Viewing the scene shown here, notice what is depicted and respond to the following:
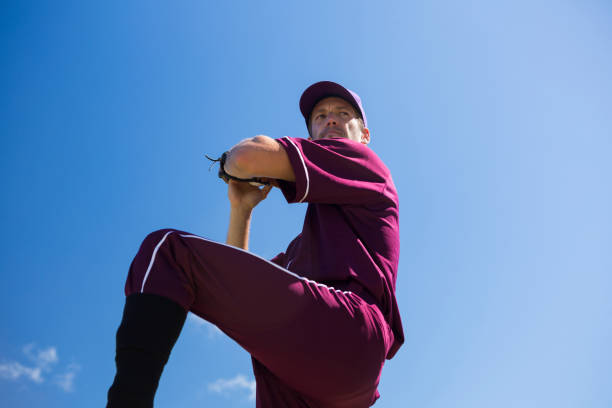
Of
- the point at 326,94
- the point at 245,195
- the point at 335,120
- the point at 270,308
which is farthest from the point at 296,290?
the point at 326,94

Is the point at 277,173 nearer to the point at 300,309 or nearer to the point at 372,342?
the point at 300,309

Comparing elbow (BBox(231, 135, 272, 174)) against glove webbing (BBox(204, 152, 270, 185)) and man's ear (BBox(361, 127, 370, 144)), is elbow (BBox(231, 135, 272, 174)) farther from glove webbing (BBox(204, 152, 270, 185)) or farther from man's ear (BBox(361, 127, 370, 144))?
man's ear (BBox(361, 127, 370, 144))

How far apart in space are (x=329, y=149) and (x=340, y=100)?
4.45ft

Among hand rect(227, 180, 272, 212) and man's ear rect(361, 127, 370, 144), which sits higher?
man's ear rect(361, 127, 370, 144)

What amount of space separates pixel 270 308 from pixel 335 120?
81.3 inches

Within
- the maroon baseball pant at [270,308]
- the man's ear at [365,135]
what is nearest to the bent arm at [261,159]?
the maroon baseball pant at [270,308]

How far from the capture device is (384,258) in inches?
115

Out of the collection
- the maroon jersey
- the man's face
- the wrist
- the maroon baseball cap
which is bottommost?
the maroon jersey

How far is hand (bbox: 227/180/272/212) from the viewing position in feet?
11.1

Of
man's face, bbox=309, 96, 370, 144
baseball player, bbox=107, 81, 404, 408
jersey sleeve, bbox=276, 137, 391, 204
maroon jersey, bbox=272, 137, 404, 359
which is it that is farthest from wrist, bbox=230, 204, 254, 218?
man's face, bbox=309, 96, 370, 144

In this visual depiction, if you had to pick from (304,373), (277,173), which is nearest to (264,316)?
(304,373)

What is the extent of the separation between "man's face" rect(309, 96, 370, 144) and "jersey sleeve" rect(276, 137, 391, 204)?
78 centimetres

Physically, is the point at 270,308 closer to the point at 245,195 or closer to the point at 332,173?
the point at 332,173

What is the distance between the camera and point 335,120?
3939 mm
